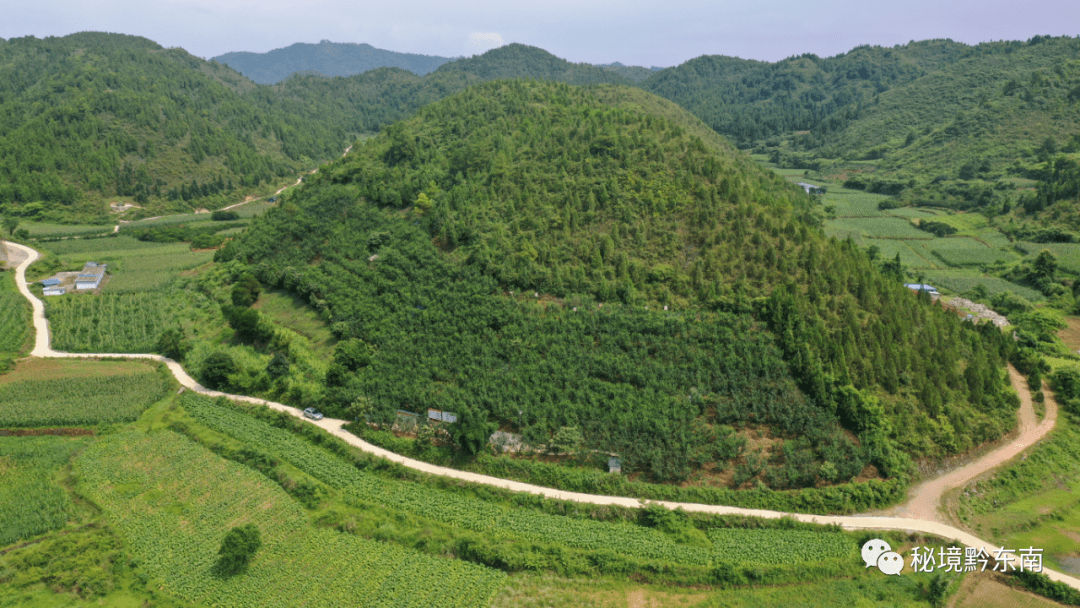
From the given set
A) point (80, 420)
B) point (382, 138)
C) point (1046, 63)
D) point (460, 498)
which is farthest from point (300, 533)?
point (1046, 63)

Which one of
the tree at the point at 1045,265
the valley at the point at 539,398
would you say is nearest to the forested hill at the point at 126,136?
the valley at the point at 539,398

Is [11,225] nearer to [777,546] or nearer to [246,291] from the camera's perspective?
[246,291]

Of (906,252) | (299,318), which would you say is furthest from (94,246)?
(906,252)

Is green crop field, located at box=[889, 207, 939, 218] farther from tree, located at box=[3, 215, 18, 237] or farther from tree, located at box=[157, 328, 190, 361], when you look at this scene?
tree, located at box=[3, 215, 18, 237]

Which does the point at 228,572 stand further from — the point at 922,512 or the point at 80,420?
the point at 922,512

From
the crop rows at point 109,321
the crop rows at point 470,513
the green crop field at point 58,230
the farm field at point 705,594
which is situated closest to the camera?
the farm field at point 705,594

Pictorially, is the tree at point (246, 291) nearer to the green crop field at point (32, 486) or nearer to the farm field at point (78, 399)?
the farm field at point (78, 399)
